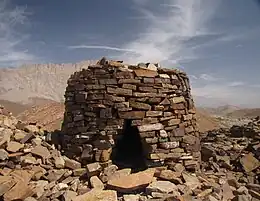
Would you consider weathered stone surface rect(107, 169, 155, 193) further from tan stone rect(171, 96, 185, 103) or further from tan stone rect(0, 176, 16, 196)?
tan stone rect(171, 96, 185, 103)

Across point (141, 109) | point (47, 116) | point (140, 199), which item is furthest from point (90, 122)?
point (47, 116)

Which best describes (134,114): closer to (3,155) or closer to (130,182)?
(130,182)

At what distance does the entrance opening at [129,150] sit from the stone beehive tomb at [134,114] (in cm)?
52

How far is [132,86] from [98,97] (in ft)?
2.81

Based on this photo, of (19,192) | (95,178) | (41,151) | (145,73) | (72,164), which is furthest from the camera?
(145,73)

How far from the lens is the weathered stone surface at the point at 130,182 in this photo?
21.0 ft

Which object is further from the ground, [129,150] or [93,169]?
[129,150]

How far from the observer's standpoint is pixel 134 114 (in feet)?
25.2

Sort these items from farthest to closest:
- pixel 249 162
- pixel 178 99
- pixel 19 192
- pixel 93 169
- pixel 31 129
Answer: pixel 249 162 → pixel 31 129 → pixel 178 99 → pixel 93 169 → pixel 19 192

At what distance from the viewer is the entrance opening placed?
28.4ft

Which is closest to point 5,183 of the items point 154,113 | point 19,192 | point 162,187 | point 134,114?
point 19,192

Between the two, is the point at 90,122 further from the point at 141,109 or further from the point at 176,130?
the point at 176,130

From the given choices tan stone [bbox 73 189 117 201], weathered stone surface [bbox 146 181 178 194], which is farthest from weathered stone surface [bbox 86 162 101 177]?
weathered stone surface [bbox 146 181 178 194]

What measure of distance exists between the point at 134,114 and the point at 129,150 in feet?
8.09
